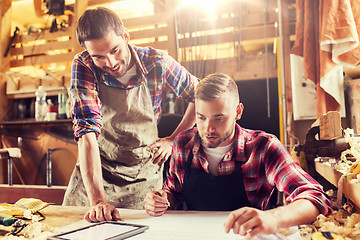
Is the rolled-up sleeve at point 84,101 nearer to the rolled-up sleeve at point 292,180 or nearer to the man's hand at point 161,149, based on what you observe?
the man's hand at point 161,149

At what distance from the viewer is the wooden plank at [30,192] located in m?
1.65

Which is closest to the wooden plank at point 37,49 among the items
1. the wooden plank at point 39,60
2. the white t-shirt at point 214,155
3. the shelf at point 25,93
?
the wooden plank at point 39,60

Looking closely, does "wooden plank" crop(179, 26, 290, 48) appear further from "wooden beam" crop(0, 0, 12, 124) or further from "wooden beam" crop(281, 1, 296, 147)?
"wooden beam" crop(0, 0, 12, 124)

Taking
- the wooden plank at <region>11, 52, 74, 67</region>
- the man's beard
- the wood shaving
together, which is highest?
the wooden plank at <region>11, 52, 74, 67</region>

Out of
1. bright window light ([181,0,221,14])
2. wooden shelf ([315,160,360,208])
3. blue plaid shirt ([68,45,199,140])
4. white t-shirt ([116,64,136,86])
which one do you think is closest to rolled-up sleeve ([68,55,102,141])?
blue plaid shirt ([68,45,199,140])

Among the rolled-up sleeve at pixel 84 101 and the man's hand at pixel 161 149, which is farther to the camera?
the man's hand at pixel 161 149

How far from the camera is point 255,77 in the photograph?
1517 mm

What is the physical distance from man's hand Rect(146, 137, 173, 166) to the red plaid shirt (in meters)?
0.10

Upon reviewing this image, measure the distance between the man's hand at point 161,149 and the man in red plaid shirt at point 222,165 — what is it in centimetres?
16

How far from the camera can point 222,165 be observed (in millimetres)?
1151

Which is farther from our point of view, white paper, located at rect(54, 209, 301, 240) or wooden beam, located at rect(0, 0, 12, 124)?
wooden beam, located at rect(0, 0, 12, 124)

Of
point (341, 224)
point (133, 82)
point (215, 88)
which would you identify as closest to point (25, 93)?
point (133, 82)

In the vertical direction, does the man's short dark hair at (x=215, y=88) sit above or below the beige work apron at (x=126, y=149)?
above

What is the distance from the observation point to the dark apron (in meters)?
1.12
